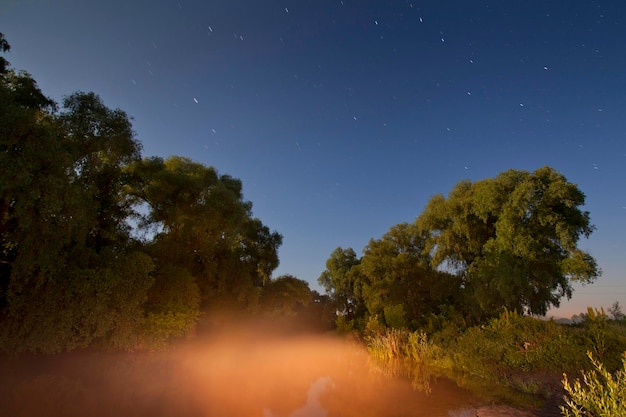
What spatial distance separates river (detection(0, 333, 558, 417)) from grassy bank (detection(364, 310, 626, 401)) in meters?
1.91

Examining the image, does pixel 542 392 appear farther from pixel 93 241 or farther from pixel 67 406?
pixel 93 241

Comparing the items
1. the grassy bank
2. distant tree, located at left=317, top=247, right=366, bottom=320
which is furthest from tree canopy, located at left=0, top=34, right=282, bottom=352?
distant tree, located at left=317, top=247, right=366, bottom=320

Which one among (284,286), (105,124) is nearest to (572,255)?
(284,286)

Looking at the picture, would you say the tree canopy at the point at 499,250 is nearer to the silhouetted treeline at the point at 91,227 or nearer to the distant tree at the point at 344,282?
the distant tree at the point at 344,282

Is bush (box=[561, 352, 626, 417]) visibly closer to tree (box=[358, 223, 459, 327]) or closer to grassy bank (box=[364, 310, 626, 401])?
grassy bank (box=[364, 310, 626, 401])

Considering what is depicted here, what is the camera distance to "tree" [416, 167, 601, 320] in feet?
71.8

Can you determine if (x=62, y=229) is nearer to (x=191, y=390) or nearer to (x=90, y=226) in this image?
(x=90, y=226)

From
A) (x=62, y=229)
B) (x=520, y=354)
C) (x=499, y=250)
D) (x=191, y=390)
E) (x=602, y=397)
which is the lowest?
(x=191, y=390)

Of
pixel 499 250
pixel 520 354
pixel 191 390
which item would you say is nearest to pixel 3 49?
pixel 191 390

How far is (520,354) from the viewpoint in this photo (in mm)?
13891

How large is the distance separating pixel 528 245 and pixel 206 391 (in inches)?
848

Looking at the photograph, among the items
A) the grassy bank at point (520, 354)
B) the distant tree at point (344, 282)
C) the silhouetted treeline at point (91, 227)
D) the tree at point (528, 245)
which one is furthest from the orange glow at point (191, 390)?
the distant tree at point (344, 282)

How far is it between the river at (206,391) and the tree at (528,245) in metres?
11.3

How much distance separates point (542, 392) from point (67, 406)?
15.2 metres
